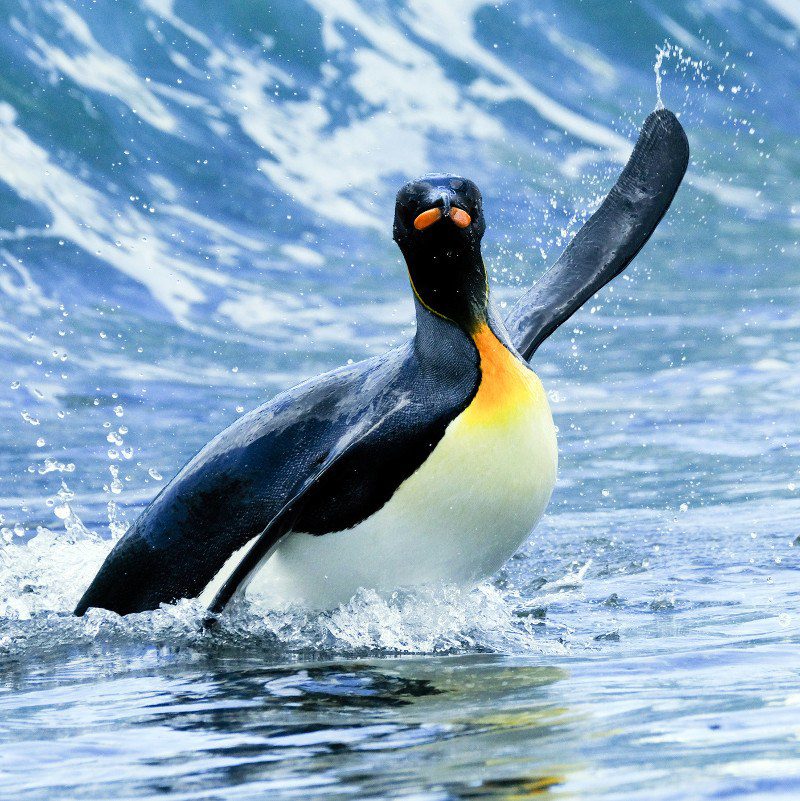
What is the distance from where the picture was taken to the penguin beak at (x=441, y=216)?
3.88m

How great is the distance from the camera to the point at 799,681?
311cm

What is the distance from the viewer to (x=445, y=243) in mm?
4008

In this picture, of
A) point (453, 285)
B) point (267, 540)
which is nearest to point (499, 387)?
point (453, 285)

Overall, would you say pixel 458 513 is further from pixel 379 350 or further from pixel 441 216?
pixel 379 350

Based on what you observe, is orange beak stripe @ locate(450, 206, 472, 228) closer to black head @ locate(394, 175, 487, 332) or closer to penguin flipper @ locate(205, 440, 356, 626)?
black head @ locate(394, 175, 487, 332)

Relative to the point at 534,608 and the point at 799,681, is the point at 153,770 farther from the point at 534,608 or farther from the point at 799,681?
the point at 534,608

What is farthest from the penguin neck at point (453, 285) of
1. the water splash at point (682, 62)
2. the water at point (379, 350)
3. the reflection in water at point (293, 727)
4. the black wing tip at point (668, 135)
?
the water splash at point (682, 62)

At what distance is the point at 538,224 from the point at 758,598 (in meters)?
9.98

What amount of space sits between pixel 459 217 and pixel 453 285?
26cm

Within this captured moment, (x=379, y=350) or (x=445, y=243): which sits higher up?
(x=379, y=350)

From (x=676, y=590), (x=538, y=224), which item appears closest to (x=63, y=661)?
(x=676, y=590)

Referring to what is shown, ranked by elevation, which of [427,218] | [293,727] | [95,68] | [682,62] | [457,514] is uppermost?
[682,62]

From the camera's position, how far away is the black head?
3.92m

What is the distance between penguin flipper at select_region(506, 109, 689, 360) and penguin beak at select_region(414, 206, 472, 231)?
1.07 meters
